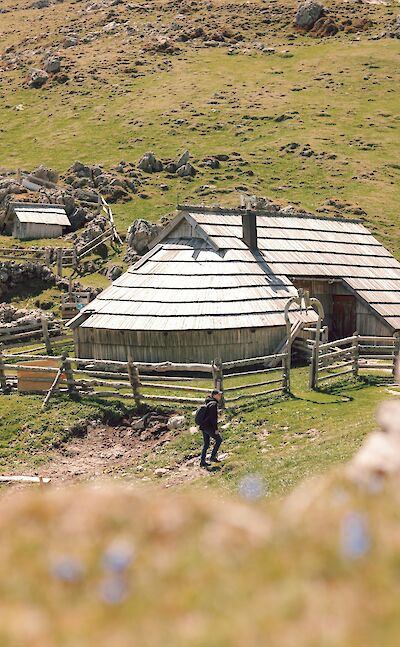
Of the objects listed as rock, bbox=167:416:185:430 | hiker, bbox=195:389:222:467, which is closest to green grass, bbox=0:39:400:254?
rock, bbox=167:416:185:430

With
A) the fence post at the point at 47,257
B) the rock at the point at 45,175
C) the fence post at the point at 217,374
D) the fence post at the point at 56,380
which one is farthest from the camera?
the rock at the point at 45,175

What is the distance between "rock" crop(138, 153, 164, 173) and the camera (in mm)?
63781

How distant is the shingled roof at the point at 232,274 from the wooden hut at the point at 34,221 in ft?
67.8

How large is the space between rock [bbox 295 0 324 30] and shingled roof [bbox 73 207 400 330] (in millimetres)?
81331

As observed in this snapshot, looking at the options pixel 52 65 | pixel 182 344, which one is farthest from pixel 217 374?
pixel 52 65

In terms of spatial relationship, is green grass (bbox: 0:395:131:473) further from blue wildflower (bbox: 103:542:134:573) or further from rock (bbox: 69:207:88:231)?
rock (bbox: 69:207:88:231)

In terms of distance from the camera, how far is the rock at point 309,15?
10712cm

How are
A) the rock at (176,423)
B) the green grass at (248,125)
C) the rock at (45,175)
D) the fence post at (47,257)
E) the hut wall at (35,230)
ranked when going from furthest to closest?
the green grass at (248,125) < the rock at (45,175) < the hut wall at (35,230) < the fence post at (47,257) < the rock at (176,423)

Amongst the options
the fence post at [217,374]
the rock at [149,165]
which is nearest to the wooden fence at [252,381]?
the fence post at [217,374]

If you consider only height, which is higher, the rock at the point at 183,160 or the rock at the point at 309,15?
the rock at the point at 309,15

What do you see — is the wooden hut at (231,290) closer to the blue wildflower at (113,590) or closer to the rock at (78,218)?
the rock at (78,218)

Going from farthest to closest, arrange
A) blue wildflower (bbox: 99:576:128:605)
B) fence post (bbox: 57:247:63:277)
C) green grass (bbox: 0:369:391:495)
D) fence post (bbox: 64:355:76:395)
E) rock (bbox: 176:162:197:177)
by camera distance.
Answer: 1. rock (bbox: 176:162:197:177)
2. fence post (bbox: 57:247:63:277)
3. fence post (bbox: 64:355:76:395)
4. green grass (bbox: 0:369:391:495)
5. blue wildflower (bbox: 99:576:128:605)

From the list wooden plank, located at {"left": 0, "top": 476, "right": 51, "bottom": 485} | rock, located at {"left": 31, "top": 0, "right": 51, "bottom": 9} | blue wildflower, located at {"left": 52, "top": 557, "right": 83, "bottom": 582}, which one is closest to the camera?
blue wildflower, located at {"left": 52, "top": 557, "right": 83, "bottom": 582}

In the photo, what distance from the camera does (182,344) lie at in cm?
2577
